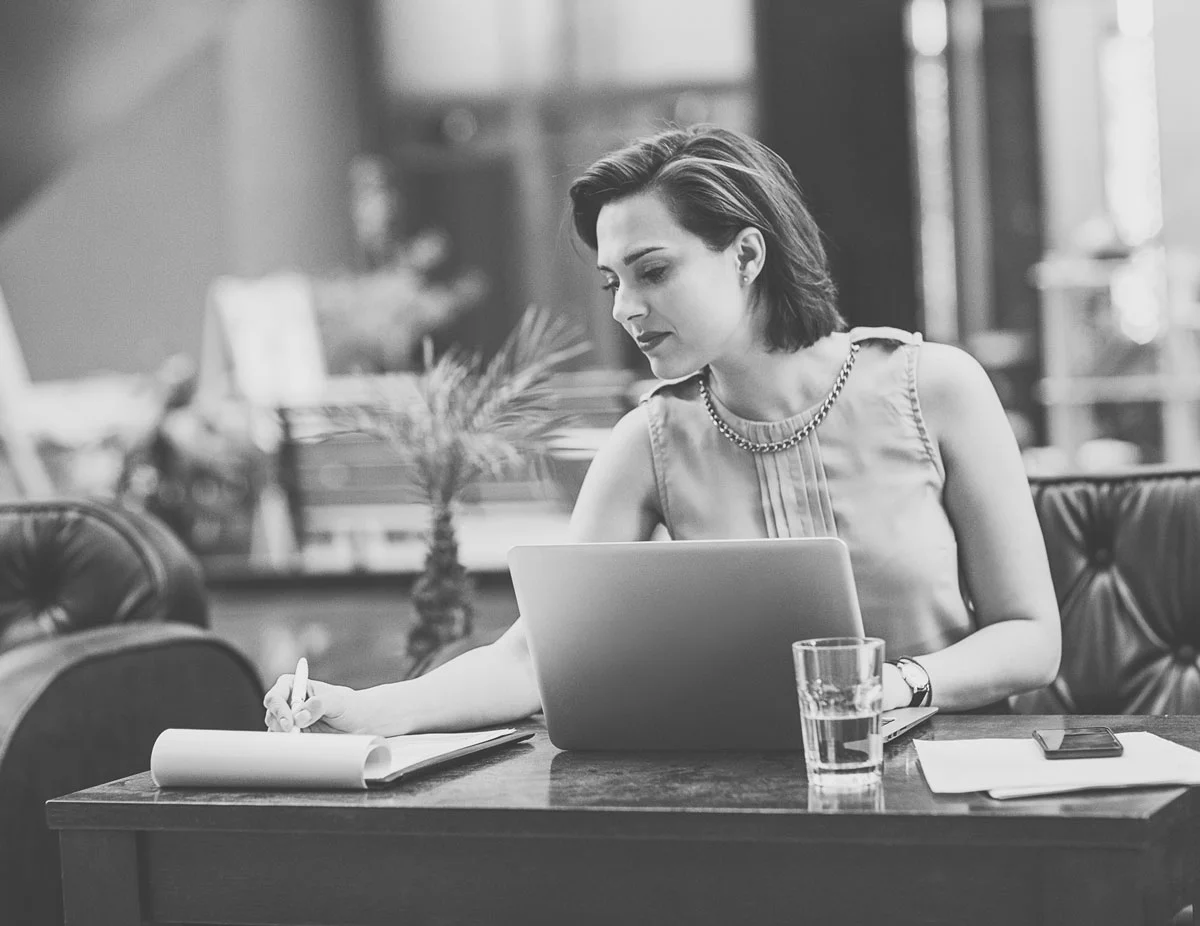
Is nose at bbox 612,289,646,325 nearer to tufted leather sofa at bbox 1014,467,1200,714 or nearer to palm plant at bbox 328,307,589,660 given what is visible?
tufted leather sofa at bbox 1014,467,1200,714

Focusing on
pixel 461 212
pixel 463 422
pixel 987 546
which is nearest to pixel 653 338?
pixel 987 546

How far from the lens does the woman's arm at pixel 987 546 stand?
1511 millimetres

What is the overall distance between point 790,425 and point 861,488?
0.10 metres

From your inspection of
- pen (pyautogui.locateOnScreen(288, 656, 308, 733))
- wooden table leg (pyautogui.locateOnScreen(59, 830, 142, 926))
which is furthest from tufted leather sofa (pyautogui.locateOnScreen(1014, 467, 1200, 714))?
wooden table leg (pyautogui.locateOnScreen(59, 830, 142, 926))

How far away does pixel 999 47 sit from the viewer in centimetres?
591

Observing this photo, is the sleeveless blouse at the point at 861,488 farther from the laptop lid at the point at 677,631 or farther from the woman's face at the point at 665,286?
the laptop lid at the point at 677,631

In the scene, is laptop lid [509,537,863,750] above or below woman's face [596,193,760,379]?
below

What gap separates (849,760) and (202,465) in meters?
5.50

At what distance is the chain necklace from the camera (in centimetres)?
170

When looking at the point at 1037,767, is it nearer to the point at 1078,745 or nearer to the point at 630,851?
the point at 1078,745

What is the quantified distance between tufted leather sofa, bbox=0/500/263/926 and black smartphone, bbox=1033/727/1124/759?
1.38m

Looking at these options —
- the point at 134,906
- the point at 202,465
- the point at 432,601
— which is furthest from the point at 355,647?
the point at 134,906

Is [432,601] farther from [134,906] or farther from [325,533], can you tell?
[325,533]

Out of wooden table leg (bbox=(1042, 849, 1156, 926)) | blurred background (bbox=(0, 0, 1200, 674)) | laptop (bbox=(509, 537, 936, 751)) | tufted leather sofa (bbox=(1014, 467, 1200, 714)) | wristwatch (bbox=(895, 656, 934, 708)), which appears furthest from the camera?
blurred background (bbox=(0, 0, 1200, 674))
